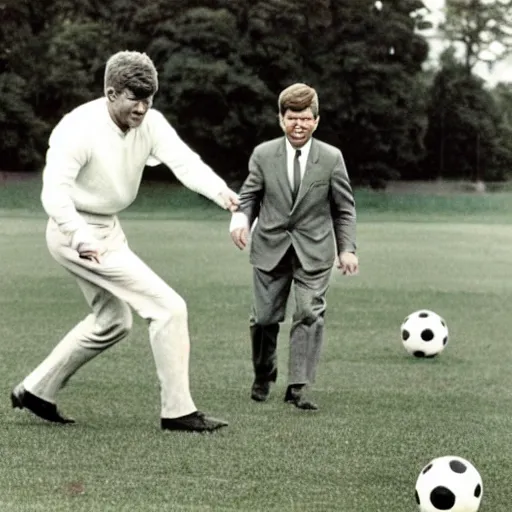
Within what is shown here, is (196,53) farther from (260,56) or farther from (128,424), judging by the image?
(128,424)

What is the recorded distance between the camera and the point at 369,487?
6.32 metres

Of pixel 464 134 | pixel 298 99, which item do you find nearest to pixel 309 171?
pixel 298 99

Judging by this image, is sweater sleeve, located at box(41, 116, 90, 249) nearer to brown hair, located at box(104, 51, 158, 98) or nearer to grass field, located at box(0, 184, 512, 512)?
brown hair, located at box(104, 51, 158, 98)

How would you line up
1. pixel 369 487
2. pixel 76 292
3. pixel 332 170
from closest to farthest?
1. pixel 369 487
2. pixel 332 170
3. pixel 76 292

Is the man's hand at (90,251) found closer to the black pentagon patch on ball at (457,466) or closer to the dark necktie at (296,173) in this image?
the dark necktie at (296,173)

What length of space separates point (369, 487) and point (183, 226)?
3178cm

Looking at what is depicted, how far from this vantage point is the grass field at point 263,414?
20.4 ft

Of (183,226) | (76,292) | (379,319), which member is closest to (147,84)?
(379,319)

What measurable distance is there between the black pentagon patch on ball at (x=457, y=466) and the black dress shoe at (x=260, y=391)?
3.23 metres

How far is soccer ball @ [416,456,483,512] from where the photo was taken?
224 inches

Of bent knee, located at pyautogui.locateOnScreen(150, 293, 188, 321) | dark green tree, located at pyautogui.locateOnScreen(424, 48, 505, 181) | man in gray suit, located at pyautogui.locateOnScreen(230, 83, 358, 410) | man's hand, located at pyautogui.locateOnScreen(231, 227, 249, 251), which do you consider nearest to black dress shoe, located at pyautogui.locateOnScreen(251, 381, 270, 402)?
man in gray suit, located at pyautogui.locateOnScreen(230, 83, 358, 410)

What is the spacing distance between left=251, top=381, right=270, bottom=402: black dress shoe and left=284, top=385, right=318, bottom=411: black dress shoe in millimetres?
200

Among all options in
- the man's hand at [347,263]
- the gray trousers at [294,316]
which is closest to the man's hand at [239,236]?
the gray trousers at [294,316]

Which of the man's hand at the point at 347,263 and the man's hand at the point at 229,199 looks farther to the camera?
the man's hand at the point at 347,263
